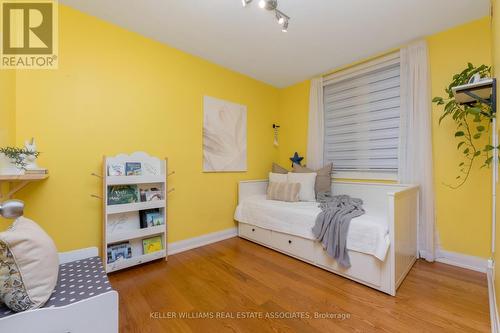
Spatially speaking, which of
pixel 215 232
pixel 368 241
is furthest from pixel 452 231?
pixel 215 232

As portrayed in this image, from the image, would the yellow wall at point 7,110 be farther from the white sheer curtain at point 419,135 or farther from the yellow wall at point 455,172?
the yellow wall at point 455,172

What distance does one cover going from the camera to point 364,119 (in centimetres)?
270

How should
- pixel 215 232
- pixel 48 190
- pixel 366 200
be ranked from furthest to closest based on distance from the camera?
pixel 215 232, pixel 366 200, pixel 48 190

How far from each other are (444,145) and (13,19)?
12.8 ft

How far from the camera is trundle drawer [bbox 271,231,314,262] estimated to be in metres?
2.13

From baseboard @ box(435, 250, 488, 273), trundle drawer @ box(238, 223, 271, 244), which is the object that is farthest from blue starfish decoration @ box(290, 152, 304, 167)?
baseboard @ box(435, 250, 488, 273)

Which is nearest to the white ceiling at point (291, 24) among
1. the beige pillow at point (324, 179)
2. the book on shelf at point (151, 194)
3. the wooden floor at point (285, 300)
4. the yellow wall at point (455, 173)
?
the yellow wall at point (455, 173)

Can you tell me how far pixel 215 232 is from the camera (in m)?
2.80

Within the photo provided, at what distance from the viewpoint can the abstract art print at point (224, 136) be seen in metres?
2.74

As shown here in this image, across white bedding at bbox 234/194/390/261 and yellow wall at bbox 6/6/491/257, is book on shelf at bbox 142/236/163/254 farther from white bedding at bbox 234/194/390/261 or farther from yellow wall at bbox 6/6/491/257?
white bedding at bbox 234/194/390/261

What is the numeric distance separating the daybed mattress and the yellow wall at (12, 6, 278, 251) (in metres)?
0.71

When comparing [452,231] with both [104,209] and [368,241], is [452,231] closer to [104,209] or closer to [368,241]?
[368,241]

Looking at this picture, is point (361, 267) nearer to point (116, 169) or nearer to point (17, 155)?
point (116, 169)

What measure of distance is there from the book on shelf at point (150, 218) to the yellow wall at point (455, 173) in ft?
9.40
